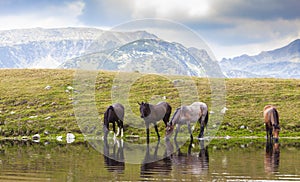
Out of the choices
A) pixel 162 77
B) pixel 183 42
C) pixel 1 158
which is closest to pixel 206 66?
pixel 183 42

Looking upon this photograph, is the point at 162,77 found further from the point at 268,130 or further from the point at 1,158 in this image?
the point at 1,158

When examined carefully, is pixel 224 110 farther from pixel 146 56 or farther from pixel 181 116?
pixel 181 116

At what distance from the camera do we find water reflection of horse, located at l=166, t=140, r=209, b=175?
20.6 metres

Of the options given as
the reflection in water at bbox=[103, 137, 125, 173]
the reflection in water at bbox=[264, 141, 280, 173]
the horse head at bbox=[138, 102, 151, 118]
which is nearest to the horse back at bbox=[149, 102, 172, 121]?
the horse head at bbox=[138, 102, 151, 118]

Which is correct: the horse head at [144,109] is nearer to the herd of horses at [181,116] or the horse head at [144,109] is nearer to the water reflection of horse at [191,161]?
the herd of horses at [181,116]

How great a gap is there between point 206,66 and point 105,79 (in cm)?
3724

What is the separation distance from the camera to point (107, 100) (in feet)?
206

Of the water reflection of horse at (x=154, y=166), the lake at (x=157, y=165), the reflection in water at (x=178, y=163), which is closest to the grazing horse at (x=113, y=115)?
the lake at (x=157, y=165)

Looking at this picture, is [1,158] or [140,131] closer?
[1,158]

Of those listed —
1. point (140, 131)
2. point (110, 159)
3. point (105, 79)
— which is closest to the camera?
point (110, 159)

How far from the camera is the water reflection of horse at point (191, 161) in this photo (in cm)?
2064

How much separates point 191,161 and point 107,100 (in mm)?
39172

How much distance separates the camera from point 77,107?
60125 mm

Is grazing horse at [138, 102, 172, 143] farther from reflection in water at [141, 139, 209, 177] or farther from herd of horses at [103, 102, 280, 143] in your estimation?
reflection in water at [141, 139, 209, 177]
